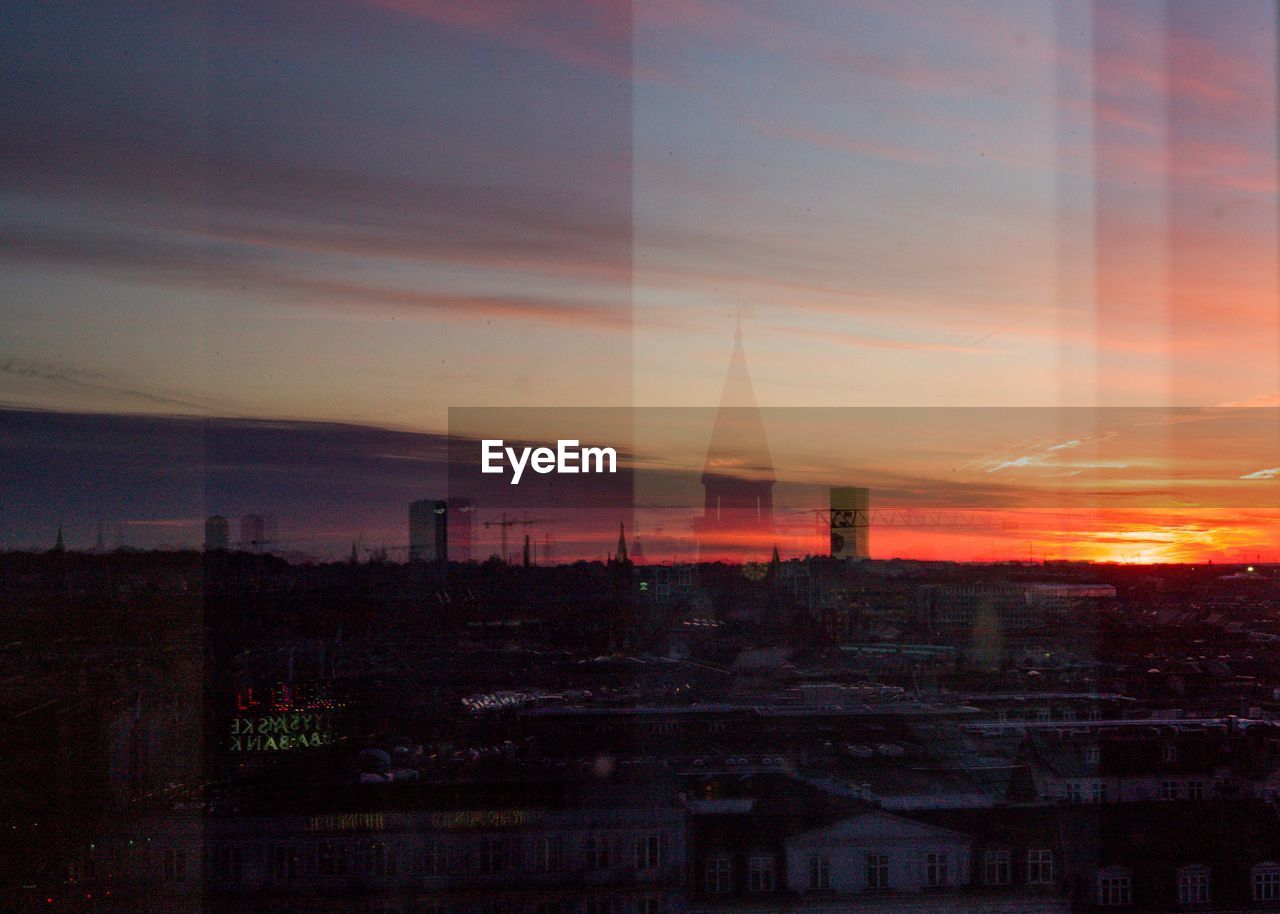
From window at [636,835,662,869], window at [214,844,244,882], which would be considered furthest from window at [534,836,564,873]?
window at [214,844,244,882]

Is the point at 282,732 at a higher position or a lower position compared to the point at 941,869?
higher

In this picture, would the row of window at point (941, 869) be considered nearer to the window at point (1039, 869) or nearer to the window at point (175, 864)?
the window at point (1039, 869)

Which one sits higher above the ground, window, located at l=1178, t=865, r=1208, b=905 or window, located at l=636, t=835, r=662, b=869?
window, located at l=636, t=835, r=662, b=869

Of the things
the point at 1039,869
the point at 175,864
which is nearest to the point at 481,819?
the point at 175,864

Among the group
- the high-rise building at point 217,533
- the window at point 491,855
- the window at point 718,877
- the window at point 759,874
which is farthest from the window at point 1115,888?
the high-rise building at point 217,533

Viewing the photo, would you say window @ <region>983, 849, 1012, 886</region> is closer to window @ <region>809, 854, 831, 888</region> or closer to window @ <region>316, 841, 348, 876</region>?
window @ <region>809, 854, 831, 888</region>

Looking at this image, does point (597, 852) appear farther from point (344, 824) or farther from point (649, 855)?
point (344, 824)

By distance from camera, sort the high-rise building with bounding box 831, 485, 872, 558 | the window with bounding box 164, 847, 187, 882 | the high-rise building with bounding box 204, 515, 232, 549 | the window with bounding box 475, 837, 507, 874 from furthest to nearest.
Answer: the high-rise building with bounding box 831, 485, 872, 558, the high-rise building with bounding box 204, 515, 232, 549, the window with bounding box 475, 837, 507, 874, the window with bounding box 164, 847, 187, 882
